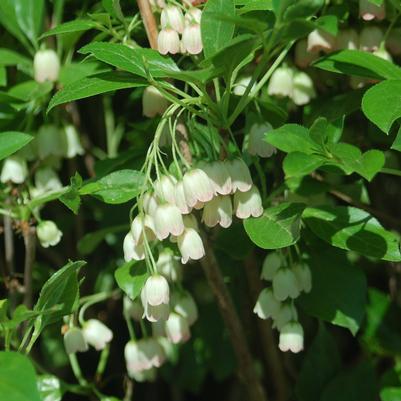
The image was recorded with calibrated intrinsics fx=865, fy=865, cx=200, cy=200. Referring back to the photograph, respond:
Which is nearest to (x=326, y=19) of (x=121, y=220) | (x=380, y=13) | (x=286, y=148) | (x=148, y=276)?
(x=380, y=13)

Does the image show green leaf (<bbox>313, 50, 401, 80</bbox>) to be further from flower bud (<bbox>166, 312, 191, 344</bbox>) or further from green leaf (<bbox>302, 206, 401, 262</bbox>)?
flower bud (<bbox>166, 312, 191, 344</bbox>)

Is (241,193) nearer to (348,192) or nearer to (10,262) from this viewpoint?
(348,192)

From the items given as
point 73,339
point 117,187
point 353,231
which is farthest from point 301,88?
point 73,339

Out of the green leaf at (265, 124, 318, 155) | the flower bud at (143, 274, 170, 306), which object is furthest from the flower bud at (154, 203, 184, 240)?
the green leaf at (265, 124, 318, 155)

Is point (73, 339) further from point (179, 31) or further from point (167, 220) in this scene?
point (179, 31)

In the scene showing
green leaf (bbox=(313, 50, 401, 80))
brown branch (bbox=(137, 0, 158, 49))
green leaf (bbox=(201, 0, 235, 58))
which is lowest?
green leaf (bbox=(313, 50, 401, 80))

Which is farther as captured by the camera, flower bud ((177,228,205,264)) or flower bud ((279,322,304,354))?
flower bud ((279,322,304,354))
